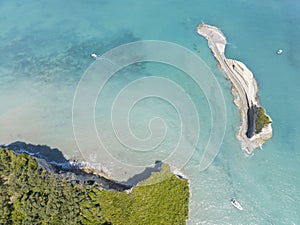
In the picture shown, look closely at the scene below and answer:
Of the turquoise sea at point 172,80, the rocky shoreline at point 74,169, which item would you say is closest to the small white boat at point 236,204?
the turquoise sea at point 172,80

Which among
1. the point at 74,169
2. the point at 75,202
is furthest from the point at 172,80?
the point at 75,202

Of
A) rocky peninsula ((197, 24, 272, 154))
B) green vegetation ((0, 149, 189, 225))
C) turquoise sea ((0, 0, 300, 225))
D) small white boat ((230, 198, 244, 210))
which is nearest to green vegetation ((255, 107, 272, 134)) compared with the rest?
rocky peninsula ((197, 24, 272, 154))

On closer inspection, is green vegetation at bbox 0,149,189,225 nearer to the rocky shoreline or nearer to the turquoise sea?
the rocky shoreline

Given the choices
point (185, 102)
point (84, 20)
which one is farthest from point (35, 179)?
point (84, 20)

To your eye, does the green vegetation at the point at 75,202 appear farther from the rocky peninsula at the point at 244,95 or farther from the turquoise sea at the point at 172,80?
the rocky peninsula at the point at 244,95

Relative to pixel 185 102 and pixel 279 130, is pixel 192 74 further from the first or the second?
pixel 279 130

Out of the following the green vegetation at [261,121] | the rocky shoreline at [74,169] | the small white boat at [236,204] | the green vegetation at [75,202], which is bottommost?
the rocky shoreline at [74,169]
